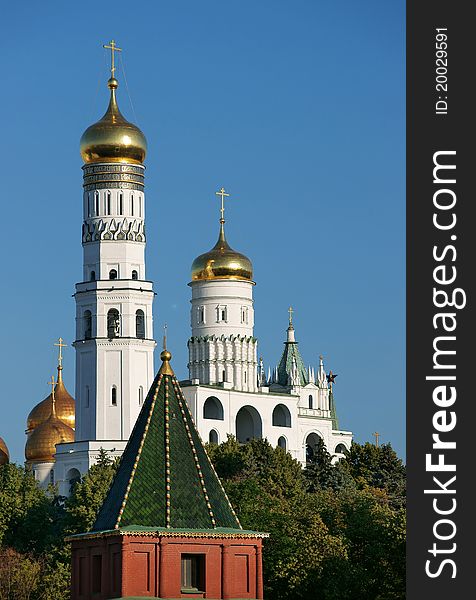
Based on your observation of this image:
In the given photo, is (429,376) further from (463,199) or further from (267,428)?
(267,428)

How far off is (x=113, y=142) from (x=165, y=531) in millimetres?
57007

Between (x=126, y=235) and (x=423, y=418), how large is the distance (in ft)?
224

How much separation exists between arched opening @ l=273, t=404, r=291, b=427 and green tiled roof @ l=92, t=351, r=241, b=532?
219 ft

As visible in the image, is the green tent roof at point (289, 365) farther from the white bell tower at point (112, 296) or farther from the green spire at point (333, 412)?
the white bell tower at point (112, 296)

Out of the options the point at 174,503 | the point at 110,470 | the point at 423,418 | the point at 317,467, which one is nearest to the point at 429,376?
the point at 423,418

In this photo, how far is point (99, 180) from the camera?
294 ft

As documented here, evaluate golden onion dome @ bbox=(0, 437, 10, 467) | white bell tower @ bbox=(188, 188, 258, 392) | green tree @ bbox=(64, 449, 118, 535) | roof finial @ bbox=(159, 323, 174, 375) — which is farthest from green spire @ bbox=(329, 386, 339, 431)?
roof finial @ bbox=(159, 323, 174, 375)

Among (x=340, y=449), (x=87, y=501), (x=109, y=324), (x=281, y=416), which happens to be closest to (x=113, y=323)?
(x=109, y=324)

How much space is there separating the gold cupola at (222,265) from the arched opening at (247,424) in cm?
683

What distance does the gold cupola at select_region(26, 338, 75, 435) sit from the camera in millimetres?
94688

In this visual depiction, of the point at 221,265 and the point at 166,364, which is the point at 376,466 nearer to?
the point at 221,265

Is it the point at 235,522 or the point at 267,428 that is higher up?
the point at 267,428

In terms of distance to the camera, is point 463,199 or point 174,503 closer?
point 463,199

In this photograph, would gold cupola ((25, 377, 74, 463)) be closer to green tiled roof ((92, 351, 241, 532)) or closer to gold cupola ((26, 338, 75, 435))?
gold cupola ((26, 338, 75, 435))
